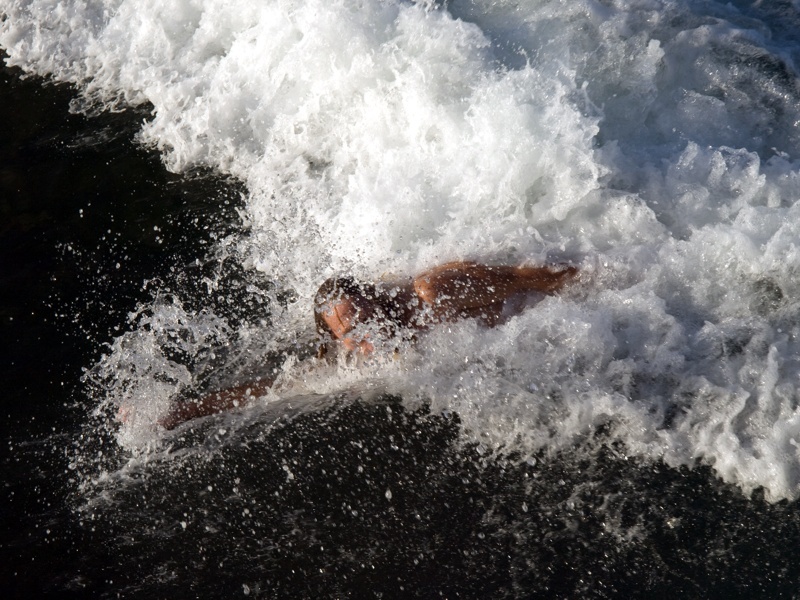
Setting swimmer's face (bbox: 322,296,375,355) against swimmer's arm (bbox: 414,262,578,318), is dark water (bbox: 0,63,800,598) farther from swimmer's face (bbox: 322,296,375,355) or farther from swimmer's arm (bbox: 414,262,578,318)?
swimmer's arm (bbox: 414,262,578,318)

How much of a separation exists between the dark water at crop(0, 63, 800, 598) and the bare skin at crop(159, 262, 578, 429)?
135 millimetres

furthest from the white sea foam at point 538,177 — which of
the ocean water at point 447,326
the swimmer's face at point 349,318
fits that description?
the swimmer's face at point 349,318

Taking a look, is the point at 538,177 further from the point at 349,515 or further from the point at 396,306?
the point at 349,515

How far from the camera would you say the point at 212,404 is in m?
3.54

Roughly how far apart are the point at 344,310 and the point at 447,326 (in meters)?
0.47

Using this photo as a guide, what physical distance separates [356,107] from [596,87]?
1.46 m

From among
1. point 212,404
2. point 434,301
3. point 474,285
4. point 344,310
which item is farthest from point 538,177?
point 212,404

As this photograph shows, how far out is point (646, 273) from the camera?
380cm

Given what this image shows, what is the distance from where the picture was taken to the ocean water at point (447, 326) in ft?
9.59

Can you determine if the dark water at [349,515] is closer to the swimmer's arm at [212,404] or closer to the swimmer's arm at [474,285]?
the swimmer's arm at [212,404]

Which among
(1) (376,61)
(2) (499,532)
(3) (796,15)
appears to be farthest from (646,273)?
(3) (796,15)

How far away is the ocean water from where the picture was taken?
9.59 feet

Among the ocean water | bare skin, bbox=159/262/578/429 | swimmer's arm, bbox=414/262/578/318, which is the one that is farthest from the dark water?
swimmer's arm, bbox=414/262/578/318

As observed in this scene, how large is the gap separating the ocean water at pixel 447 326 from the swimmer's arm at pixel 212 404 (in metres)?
0.05
